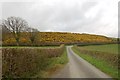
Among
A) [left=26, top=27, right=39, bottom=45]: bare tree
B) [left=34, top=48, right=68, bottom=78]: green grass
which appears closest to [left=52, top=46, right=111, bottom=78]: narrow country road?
[left=34, top=48, right=68, bottom=78]: green grass

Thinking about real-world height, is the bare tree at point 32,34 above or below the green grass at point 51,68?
above

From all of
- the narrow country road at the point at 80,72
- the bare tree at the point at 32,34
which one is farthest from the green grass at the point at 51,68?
the bare tree at the point at 32,34

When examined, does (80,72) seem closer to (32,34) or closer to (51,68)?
(51,68)

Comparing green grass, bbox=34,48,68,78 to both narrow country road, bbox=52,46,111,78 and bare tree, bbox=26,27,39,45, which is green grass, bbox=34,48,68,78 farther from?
bare tree, bbox=26,27,39,45

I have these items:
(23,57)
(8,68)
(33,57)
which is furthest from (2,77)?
(33,57)

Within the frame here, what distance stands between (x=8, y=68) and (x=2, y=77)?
62 centimetres

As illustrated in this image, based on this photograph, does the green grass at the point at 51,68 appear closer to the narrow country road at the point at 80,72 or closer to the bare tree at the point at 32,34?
the narrow country road at the point at 80,72

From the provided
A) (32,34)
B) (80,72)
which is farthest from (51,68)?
(32,34)

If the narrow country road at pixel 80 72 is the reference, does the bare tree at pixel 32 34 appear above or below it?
above

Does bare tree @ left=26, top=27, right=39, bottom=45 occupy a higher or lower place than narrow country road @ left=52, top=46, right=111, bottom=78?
higher

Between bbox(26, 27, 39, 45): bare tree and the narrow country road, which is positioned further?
bbox(26, 27, 39, 45): bare tree

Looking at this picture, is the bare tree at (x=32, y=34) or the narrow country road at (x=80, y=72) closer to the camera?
the narrow country road at (x=80, y=72)

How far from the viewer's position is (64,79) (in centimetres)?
1638

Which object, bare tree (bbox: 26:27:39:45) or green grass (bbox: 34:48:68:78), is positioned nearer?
green grass (bbox: 34:48:68:78)
